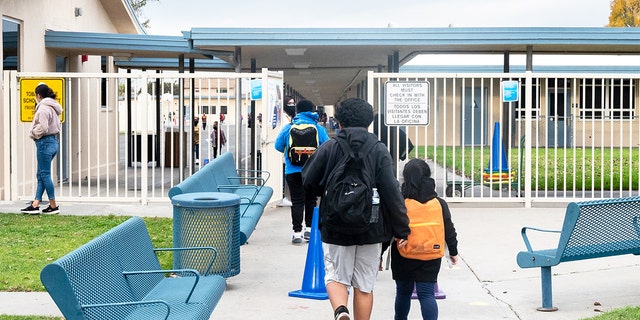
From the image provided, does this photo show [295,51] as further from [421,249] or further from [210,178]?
[421,249]

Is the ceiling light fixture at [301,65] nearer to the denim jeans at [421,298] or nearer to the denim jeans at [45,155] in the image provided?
the denim jeans at [45,155]

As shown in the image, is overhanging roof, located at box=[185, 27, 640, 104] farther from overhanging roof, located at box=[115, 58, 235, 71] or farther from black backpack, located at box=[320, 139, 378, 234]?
black backpack, located at box=[320, 139, 378, 234]

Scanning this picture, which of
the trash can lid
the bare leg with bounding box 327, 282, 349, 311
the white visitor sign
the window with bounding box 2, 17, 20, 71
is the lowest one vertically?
the bare leg with bounding box 327, 282, 349, 311

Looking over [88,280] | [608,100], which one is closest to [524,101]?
[608,100]

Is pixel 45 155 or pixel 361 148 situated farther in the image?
pixel 45 155

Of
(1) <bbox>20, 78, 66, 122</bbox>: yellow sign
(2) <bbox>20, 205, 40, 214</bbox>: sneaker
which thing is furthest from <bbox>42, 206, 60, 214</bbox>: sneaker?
(1) <bbox>20, 78, 66, 122</bbox>: yellow sign

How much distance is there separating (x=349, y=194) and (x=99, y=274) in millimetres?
1692

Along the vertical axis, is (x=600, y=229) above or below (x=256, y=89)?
below

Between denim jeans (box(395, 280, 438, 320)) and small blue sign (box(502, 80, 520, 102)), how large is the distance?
8462mm

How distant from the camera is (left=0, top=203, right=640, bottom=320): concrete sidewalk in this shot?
304 inches

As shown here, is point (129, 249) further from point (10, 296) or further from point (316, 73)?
point (316, 73)

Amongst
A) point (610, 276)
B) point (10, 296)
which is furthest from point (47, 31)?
point (610, 276)

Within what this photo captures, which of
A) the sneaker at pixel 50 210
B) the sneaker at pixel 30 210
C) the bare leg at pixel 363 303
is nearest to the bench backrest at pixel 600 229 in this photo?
the bare leg at pixel 363 303

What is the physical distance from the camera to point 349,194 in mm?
6316
